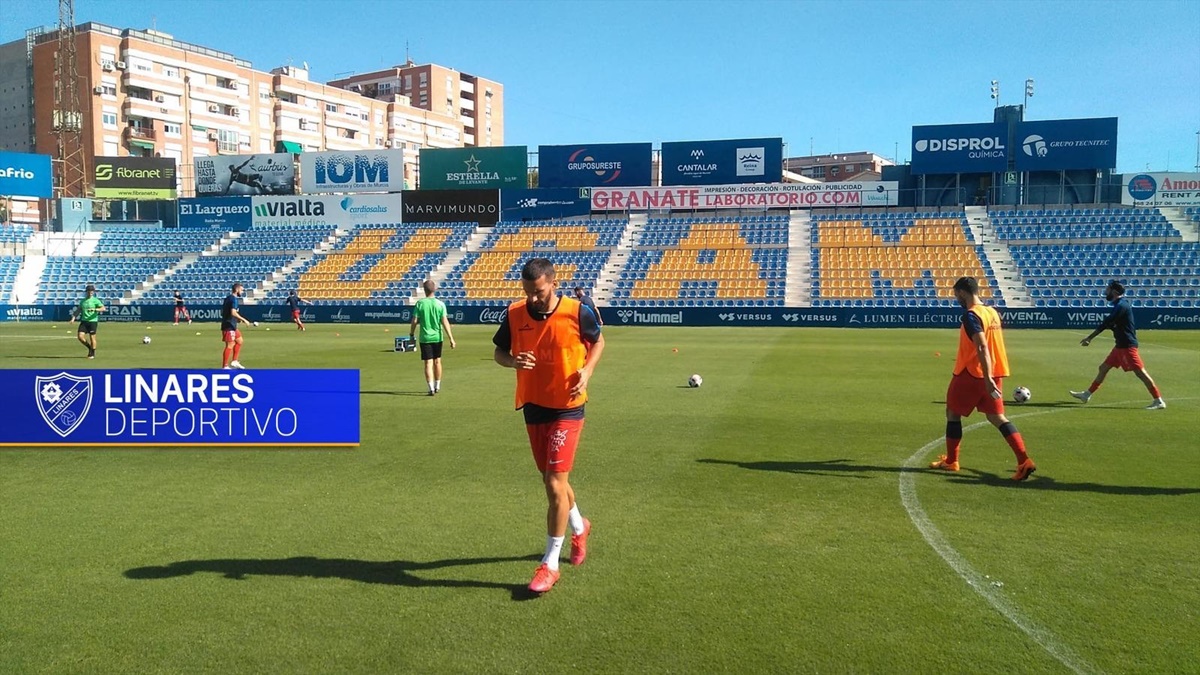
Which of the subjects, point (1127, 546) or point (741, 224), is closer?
point (1127, 546)

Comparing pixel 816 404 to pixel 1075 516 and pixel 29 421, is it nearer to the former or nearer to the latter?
pixel 1075 516

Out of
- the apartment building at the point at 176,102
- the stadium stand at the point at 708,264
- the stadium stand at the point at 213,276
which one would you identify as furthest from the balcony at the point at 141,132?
the stadium stand at the point at 708,264

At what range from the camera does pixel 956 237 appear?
145 ft

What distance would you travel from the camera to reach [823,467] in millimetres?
8617

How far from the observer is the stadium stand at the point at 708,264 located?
4144 centimetres

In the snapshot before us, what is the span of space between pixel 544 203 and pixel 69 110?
53922mm

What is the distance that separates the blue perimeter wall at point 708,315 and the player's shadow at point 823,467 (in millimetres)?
29114

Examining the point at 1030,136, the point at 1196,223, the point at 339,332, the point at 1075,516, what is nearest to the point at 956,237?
the point at 1030,136

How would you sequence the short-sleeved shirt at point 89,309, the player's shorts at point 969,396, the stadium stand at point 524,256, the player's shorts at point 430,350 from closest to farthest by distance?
the player's shorts at point 969,396 → the player's shorts at point 430,350 → the short-sleeved shirt at point 89,309 → the stadium stand at point 524,256

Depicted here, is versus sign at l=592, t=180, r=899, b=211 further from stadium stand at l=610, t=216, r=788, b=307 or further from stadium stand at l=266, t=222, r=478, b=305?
stadium stand at l=266, t=222, r=478, b=305

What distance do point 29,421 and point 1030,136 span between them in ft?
→ 159

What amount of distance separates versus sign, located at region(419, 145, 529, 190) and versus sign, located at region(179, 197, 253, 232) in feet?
43.2

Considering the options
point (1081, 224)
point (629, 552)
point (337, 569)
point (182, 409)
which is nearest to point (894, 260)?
point (1081, 224)

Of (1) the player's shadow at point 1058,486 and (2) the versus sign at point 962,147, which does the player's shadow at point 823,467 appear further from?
(2) the versus sign at point 962,147
